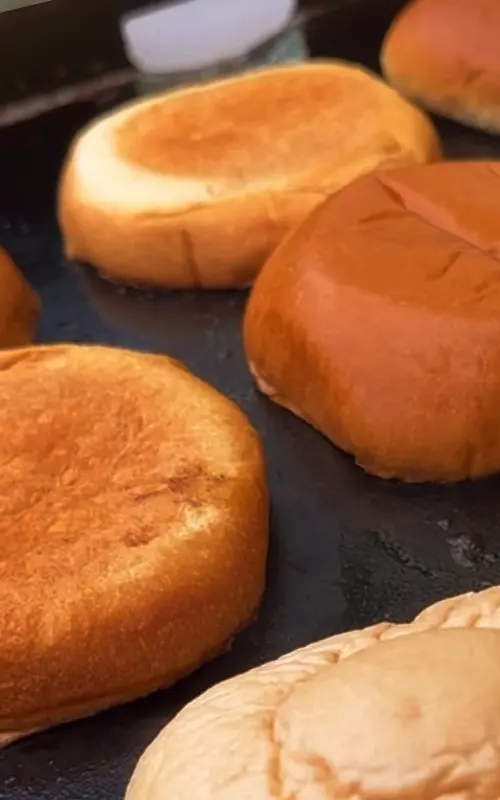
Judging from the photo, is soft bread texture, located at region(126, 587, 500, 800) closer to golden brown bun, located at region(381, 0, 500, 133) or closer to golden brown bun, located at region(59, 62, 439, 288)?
golden brown bun, located at region(59, 62, 439, 288)

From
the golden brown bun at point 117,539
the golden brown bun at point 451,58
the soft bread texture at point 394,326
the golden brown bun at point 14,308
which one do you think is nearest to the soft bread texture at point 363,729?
the golden brown bun at point 117,539

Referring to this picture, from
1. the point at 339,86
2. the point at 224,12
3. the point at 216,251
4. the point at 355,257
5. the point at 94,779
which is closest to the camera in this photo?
the point at 94,779

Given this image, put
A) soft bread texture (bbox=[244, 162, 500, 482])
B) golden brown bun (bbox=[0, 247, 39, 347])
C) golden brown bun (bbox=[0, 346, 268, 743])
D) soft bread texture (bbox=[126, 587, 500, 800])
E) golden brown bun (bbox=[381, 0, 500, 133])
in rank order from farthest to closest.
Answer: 1. golden brown bun (bbox=[381, 0, 500, 133])
2. golden brown bun (bbox=[0, 247, 39, 347])
3. soft bread texture (bbox=[244, 162, 500, 482])
4. golden brown bun (bbox=[0, 346, 268, 743])
5. soft bread texture (bbox=[126, 587, 500, 800])

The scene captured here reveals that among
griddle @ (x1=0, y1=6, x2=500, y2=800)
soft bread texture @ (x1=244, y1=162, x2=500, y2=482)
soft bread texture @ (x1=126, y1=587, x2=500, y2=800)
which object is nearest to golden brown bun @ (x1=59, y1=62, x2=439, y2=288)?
griddle @ (x1=0, y1=6, x2=500, y2=800)

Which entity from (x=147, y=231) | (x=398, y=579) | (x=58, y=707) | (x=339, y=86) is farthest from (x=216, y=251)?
(x=58, y=707)

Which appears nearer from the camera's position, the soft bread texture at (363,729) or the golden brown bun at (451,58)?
the soft bread texture at (363,729)

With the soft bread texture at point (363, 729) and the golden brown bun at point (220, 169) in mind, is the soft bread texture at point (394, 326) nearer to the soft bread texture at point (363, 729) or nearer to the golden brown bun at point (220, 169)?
the golden brown bun at point (220, 169)

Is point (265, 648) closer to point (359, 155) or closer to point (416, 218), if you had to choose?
point (416, 218)
